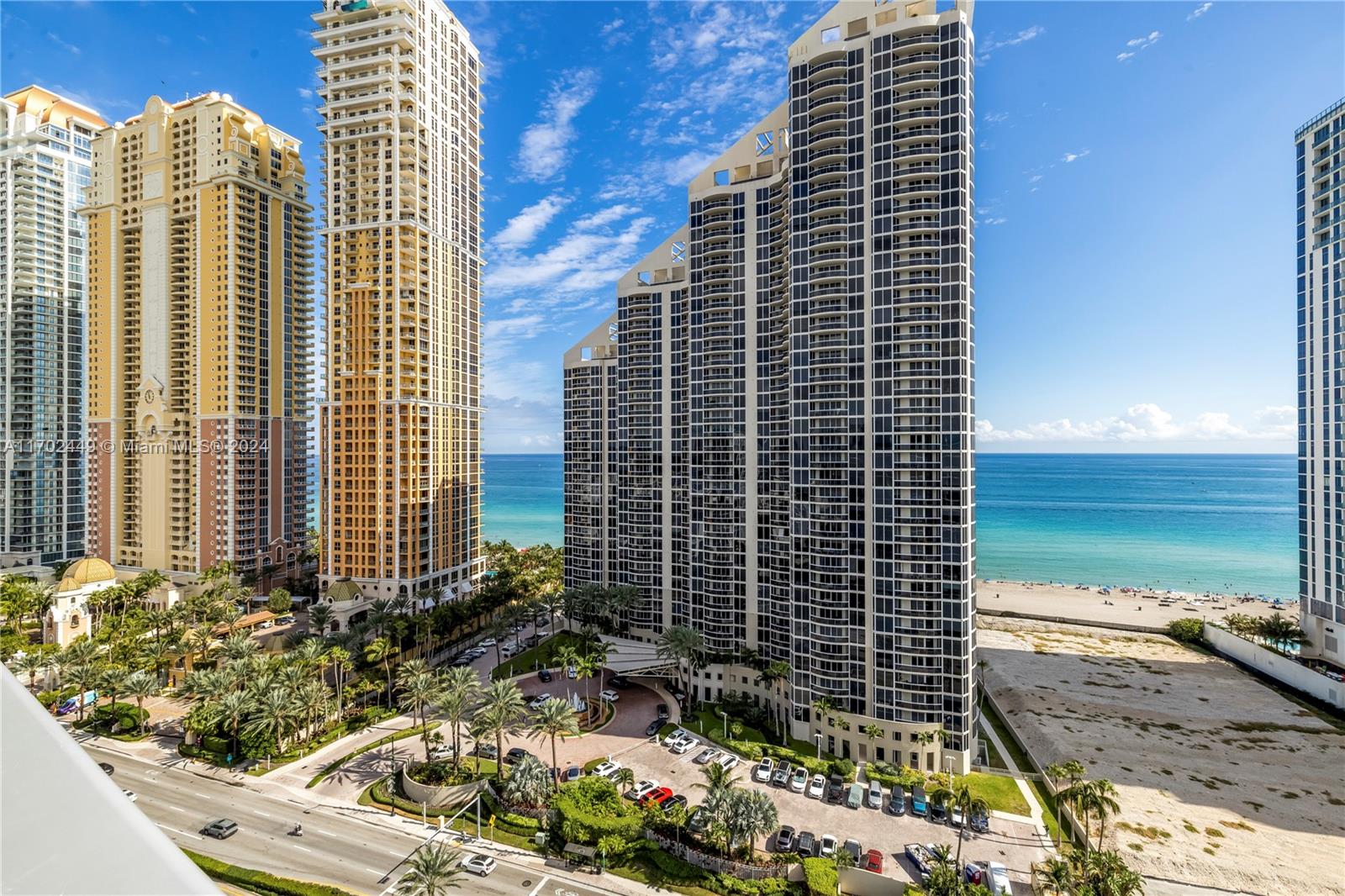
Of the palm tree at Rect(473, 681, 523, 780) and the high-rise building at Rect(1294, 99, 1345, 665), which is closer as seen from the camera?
the palm tree at Rect(473, 681, 523, 780)

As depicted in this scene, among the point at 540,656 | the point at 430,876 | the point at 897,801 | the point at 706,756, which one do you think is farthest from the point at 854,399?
the point at 540,656

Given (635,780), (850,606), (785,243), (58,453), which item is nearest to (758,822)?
(635,780)

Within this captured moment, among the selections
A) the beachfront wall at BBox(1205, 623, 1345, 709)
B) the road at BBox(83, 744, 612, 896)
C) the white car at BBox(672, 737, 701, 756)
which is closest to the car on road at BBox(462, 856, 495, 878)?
the road at BBox(83, 744, 612, 896)

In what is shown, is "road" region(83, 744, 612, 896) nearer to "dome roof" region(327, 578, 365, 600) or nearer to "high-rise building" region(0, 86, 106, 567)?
"dome roof" region(327, 578, 365, 600)

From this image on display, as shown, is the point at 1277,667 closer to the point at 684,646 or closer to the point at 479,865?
→ the point at 684,646

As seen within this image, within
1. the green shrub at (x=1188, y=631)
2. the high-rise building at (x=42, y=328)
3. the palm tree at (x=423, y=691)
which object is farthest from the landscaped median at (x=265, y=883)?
the green shrub at (x=1188, y=631)

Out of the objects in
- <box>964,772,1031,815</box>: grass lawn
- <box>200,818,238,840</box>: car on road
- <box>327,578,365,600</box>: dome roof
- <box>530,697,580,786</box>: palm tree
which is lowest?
<box>964,772,1031,815</box>: grass lawn

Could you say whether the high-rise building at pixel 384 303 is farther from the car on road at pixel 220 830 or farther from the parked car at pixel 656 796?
the parked car at pixel 656 796
